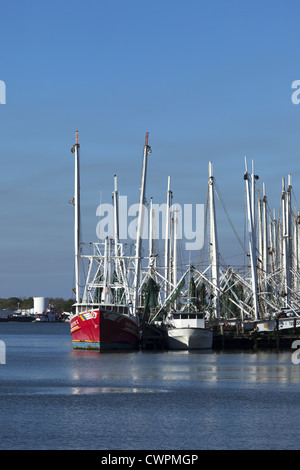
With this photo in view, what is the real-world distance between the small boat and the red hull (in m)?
4.90

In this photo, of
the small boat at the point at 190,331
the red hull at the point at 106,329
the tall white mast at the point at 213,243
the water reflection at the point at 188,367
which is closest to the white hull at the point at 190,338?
the small boat at the point at 190,331

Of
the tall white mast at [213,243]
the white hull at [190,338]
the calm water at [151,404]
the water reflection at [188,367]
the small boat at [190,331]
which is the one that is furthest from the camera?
the tall white mast at [213,243]

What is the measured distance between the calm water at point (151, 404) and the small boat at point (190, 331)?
12.2 metres

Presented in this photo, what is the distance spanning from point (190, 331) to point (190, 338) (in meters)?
0.86

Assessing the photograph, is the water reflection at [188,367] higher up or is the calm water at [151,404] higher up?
the water reflection at [188,367]

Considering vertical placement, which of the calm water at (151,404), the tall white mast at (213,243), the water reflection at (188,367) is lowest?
the calm water at (151,404)

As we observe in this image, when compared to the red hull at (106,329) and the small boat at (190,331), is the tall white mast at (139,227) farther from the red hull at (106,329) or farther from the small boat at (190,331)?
the small boat at (190,331)

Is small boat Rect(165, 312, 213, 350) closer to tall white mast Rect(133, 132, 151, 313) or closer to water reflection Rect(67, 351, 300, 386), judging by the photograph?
water reflection Rect(67, 351, 300, 386)

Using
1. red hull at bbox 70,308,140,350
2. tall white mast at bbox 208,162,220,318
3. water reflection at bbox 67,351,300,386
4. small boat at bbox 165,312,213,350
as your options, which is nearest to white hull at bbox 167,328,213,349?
small boat at bbox 165,312,213,350

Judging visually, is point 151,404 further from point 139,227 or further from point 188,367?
point 139,227

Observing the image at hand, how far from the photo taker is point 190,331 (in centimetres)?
10856

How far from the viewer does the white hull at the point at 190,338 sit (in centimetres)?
10850

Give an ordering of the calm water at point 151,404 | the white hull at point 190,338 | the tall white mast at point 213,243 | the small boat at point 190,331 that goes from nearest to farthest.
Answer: the calm water at point 151,404 → the small boat at point 190,331 → the white hull at point 190,338 → the tall white mast at point 213,243

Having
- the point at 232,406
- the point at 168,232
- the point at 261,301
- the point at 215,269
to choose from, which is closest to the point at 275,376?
the point at 232,406
